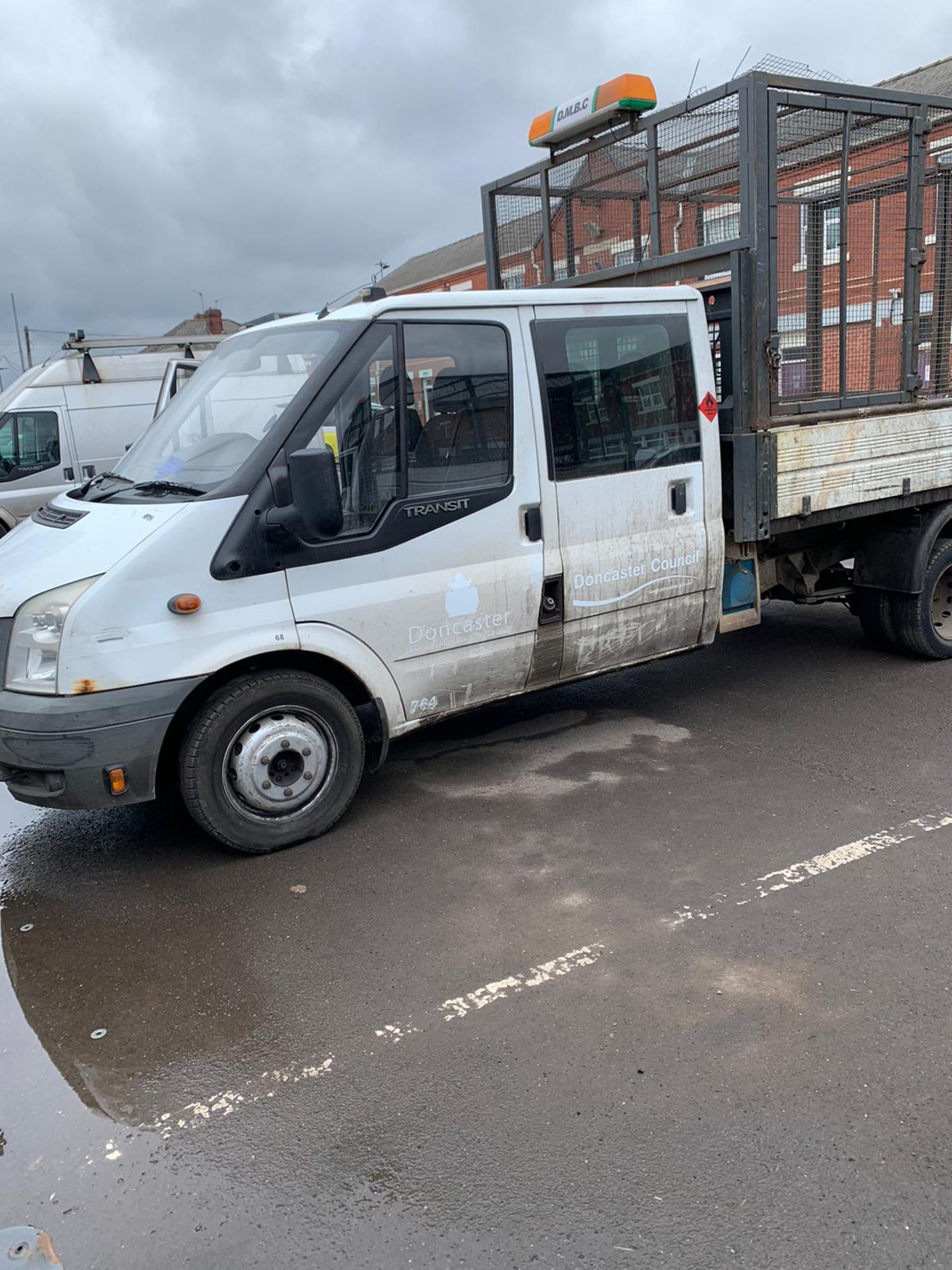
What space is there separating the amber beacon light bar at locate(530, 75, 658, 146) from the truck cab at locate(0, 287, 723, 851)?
132 cm

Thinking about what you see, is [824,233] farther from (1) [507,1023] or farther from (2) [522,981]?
(1) [507,1023]

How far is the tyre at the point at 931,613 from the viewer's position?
621 centimetres

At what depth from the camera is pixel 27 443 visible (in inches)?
503

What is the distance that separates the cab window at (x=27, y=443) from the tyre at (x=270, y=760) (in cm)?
1025

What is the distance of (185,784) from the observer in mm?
4031

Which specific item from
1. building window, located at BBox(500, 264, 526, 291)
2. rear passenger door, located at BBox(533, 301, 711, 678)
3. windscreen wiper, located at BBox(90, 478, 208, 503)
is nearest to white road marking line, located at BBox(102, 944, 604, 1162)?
rear passenger door, located at BBox(533, 301, 711, 678)

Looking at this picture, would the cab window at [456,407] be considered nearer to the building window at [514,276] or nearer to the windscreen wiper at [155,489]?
the windscreen wiper at [155,489]

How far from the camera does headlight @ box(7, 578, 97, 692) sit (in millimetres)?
3764

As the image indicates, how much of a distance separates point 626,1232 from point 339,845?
7.65ft

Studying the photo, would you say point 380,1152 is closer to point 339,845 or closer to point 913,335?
point 339,845

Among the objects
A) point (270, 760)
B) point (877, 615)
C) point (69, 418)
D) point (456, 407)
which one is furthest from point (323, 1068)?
point (69, 418)

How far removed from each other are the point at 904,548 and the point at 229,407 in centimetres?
420

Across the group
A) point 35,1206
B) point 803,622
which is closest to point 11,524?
point 803,622

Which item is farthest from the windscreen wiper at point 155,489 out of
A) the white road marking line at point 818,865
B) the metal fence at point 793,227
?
the metal fence at point 793,227
